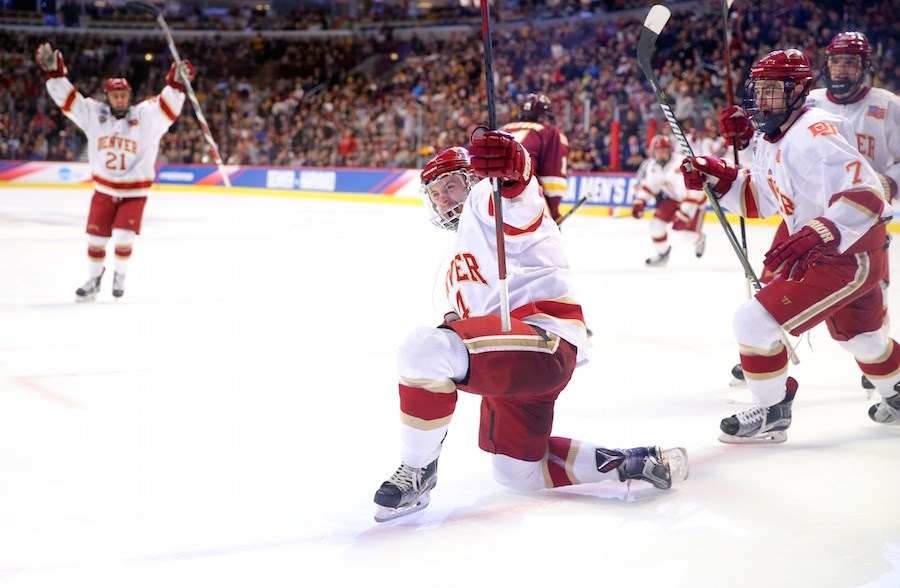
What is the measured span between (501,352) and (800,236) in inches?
47.0

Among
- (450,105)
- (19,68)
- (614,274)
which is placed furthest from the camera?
(19,68)

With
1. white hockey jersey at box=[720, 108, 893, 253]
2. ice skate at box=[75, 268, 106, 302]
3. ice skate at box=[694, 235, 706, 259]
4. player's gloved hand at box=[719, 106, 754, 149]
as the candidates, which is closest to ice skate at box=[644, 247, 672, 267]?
ice skate at box=[694, 235, 706, 259]

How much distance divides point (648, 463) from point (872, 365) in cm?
128

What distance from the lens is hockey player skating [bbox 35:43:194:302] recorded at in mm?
6633

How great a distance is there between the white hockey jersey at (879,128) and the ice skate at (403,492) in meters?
2.51

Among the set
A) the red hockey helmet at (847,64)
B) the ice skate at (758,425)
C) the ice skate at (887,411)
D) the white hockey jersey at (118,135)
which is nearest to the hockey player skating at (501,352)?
the ice skate at (758,425)

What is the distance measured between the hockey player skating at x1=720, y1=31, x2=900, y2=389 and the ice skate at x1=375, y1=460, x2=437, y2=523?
7.11ft

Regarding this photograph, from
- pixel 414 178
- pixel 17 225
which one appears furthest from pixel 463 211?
pixel 414 178

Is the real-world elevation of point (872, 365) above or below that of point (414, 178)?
above

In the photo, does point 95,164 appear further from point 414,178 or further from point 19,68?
point 19,68

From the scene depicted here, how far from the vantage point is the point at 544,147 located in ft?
18.6

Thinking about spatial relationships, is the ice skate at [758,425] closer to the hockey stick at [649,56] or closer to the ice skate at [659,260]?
the hockey stick at [649,56]

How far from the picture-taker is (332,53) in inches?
1022

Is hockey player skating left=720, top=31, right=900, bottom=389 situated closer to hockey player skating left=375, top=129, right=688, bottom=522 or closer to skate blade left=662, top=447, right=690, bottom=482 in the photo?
skate blade left=662, top=447, right=690, bottom=482
